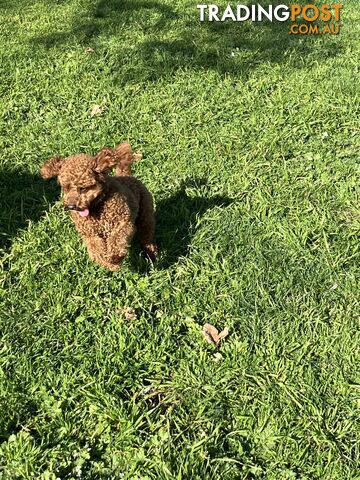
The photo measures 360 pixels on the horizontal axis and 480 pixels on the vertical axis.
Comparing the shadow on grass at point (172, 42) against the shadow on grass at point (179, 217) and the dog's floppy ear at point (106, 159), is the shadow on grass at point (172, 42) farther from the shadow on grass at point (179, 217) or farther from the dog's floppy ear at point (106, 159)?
the dog's floppy ear at point (106, 159)

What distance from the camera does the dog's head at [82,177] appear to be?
2.67 metres

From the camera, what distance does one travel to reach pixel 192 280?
346 centimetres

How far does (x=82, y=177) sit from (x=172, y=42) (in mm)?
4658

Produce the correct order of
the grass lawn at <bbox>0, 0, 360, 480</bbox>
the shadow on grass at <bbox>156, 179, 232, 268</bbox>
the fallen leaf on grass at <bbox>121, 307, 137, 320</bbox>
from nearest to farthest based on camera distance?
the grass lawn at <bbox>0, 0, 360, 480</bbox> < the fallen leaf on grass at <bbox>121, 307, 137, 320</bbox> < the shadow on grass at <bbox>156, 179, 232, 268</bbox>

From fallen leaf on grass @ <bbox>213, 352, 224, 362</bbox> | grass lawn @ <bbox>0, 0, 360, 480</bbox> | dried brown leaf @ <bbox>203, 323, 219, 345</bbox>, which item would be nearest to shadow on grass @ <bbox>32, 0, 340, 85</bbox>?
grass lawn @ <bbox>0, 0, 360, 480</bbox>

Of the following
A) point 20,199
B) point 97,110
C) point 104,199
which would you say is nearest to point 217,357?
point 104,199

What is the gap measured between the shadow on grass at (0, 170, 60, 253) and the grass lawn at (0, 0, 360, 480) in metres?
0.02

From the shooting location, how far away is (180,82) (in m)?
5.77

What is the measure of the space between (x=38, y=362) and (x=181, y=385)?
95 centimetres

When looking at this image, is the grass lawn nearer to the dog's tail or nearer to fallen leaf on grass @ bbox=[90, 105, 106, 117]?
fallen leaf on grass @ bbox=[90, 105, 106, 117]

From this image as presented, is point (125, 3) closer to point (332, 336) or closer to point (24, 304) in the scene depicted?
point (24, 304)

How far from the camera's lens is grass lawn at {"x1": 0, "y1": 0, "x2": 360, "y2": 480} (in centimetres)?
258

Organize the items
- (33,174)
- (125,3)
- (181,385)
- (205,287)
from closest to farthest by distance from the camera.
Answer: (181,385)
(205,287)
(33,174)
(125,3)

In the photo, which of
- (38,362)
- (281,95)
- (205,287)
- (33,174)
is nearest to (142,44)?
(281,95)
